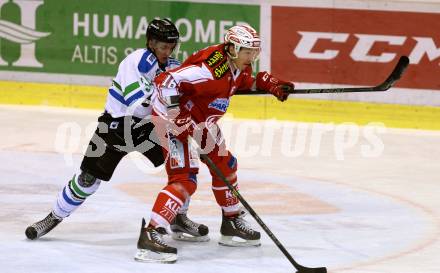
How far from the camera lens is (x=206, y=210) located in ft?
25.8

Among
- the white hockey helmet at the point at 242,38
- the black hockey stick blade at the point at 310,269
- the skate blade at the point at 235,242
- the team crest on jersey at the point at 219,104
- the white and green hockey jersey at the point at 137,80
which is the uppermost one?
the white hockey helmet at the point at 242,38

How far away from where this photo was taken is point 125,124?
269 inches

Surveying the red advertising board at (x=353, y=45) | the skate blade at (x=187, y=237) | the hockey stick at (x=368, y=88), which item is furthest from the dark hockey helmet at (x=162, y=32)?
the red advertising board at (x=353, y=45)

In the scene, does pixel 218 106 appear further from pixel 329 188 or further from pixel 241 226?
pixel 329 188

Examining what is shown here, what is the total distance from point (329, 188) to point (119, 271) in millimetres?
2845

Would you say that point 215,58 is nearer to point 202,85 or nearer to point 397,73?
point 202,85

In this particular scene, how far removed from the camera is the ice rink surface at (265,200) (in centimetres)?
650

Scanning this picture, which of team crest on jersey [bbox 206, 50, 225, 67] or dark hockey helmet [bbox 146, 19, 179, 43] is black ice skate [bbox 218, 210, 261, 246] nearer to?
team crest on jersey [bbox 206, 50, 225, 67]

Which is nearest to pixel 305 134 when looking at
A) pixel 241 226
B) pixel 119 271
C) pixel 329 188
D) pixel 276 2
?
pixel 276 2

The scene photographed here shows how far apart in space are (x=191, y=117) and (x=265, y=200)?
5.57 feet

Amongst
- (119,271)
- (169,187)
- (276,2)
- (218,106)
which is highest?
(276,2)

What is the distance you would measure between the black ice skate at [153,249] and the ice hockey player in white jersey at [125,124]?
0.50m

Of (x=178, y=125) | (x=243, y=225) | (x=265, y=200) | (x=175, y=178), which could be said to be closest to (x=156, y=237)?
(x=175, y=178)

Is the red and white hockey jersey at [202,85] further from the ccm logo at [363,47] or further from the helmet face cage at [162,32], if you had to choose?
the ccm logo at [363,47]
